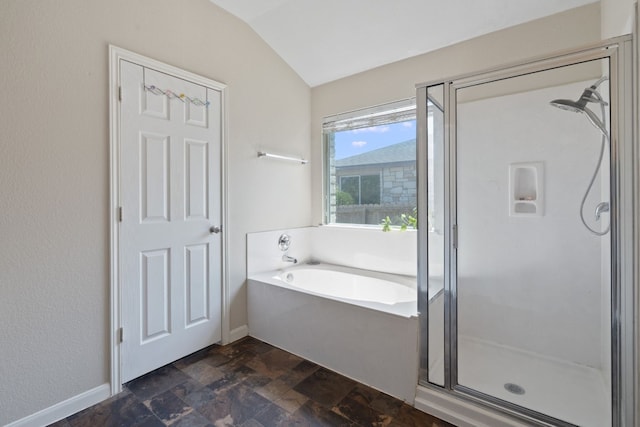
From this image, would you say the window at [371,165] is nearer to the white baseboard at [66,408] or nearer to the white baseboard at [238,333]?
the white baseboard at [238,333]

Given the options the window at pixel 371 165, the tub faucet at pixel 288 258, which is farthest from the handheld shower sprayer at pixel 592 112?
the tub faucet at pixel 288 258

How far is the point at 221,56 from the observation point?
2.49m

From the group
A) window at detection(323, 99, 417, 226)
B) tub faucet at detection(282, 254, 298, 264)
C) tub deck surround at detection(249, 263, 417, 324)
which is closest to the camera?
tub deck surround at detection(249, 263, 417, 324)

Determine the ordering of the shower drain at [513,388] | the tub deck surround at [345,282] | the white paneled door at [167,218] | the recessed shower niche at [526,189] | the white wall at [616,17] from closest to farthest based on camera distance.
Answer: the white wall at [616,17] → the shower drain at [513,388] → the white paneled door at [167,218] → the recessed shower niche at [526,189] → the tub deck surround at [345,282]

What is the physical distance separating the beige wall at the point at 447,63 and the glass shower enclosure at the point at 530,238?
0.83 feet

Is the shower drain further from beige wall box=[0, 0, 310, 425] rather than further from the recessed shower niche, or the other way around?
beige wall box=[0, 0, 310, 425]

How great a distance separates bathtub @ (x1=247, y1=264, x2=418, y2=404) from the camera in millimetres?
1839

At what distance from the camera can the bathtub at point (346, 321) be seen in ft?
6.03

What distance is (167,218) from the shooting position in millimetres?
2164

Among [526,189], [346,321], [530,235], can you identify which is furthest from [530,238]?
[346,321]

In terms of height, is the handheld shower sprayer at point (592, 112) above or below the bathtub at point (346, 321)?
above

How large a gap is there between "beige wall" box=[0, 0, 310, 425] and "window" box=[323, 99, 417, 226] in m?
1.63

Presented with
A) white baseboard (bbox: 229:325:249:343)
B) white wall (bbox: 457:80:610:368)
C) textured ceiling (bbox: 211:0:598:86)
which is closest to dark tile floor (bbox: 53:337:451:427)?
white baseboard (bbox: 229:325:249:343)

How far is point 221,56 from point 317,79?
3.54 feet
